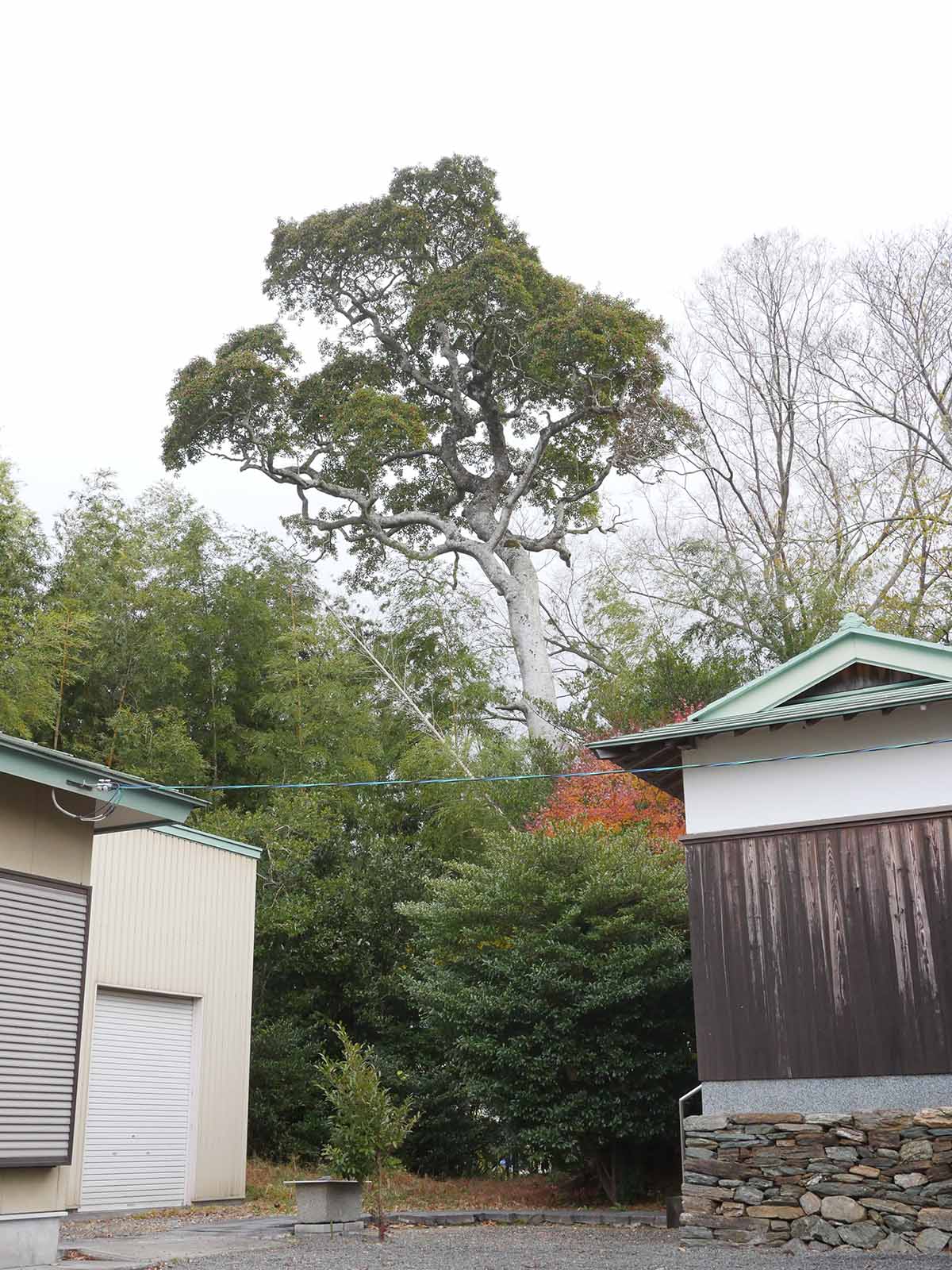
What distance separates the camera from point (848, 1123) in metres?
9.66

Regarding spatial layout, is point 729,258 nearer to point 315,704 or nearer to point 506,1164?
point 315,704

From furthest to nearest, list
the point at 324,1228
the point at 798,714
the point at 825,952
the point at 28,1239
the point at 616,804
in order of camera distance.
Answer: the point at 616,804, the point at 324,1228, the point at 798,714, the point at 825,952, the point at 28,1239

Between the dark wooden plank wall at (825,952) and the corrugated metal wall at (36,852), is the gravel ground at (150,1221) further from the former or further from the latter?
the dark wooden plank wall at (825,952)

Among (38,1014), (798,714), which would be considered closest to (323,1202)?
(38,1014)

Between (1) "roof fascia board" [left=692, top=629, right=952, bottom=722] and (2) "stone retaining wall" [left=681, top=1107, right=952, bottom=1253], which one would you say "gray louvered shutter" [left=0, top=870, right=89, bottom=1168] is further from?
(1) "roof fascia board" [left=692, top=629, right=952, bottom=722]

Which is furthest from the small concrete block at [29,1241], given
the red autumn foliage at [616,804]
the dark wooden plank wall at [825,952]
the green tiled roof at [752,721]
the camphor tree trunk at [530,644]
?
the camphor tree trunk at [530,644]

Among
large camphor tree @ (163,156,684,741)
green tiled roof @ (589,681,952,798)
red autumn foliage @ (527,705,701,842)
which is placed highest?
large camphor tree @ (163,156,684,741)

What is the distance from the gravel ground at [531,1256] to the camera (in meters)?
8.39

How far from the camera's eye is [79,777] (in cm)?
831

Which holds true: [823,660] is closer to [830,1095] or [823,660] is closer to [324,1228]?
[830,1095]

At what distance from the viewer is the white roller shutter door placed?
497 inches

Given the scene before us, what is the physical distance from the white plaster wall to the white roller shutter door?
6.56 meters

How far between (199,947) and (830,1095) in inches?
297

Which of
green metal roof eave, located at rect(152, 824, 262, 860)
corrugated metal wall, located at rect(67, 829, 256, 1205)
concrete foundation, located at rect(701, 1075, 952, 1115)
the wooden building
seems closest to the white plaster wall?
the wooden building
